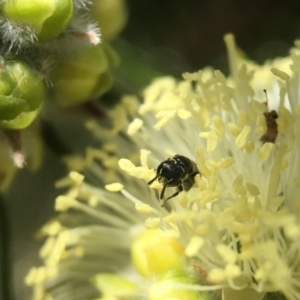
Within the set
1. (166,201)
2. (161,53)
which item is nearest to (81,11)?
(166,201)

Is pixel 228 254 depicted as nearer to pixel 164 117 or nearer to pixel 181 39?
pixel 164 117

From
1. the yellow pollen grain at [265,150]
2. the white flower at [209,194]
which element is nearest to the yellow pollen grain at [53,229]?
the white flower at [209,194]

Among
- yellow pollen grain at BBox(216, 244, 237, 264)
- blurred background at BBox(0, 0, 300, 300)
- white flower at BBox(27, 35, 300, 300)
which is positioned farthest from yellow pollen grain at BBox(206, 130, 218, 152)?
blurred background at BBox(0, 0, 300, 300)

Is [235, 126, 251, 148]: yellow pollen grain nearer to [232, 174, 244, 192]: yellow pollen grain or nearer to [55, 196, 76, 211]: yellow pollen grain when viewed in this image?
[232, 174, 244, 192]: yellow pollen grain

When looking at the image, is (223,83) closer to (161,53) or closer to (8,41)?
(8,41)

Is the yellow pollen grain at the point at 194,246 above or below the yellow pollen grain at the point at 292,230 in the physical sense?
below

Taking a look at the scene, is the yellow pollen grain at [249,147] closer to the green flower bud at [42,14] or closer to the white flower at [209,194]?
the white flower at [209,194]

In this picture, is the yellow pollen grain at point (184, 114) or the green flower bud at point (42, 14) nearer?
the green flower bud at point (42, 14)
